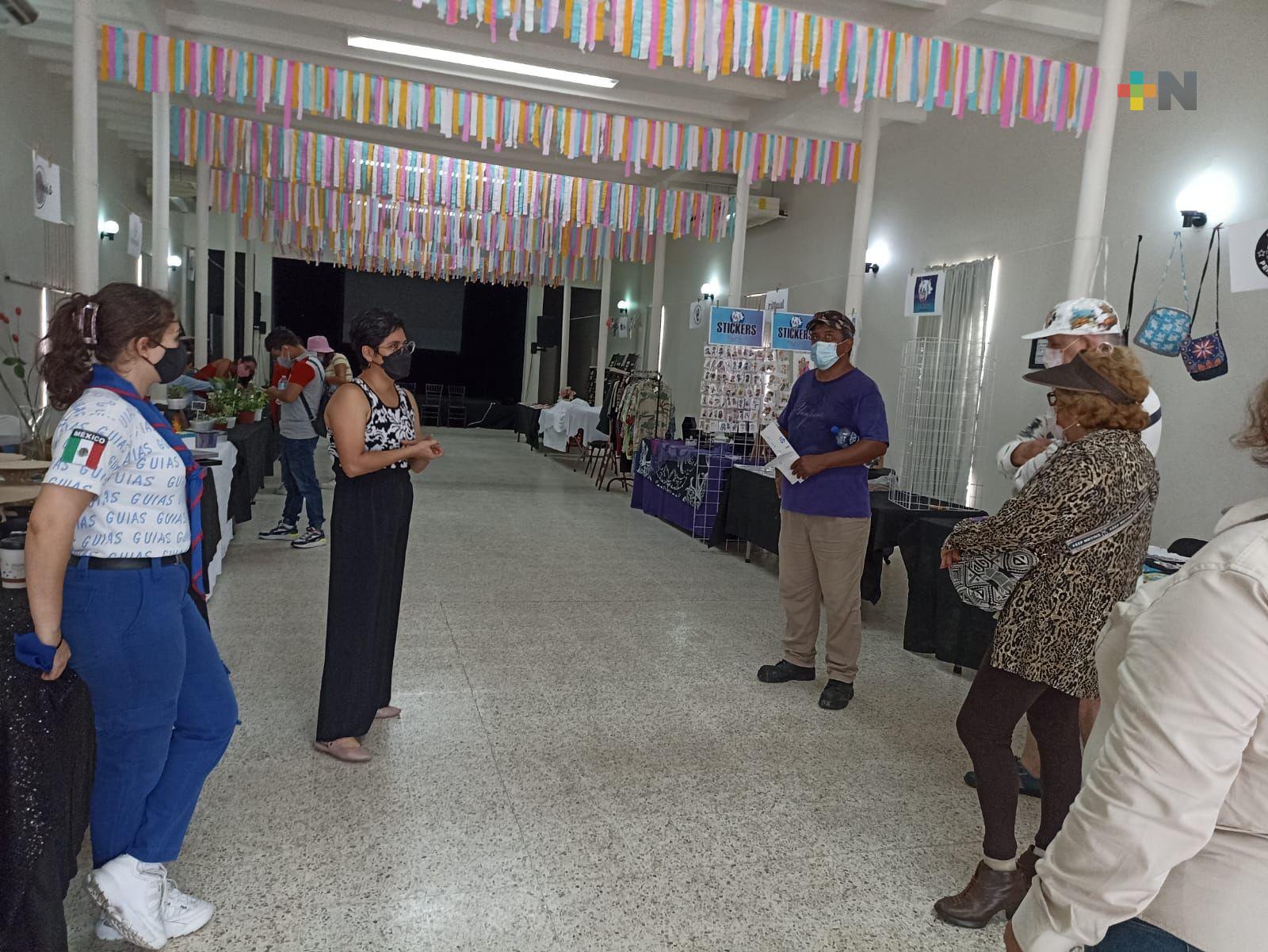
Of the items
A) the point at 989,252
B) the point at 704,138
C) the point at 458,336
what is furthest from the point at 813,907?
the point at 458,336

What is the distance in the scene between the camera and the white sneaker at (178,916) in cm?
203

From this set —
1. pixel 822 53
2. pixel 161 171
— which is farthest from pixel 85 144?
pixel 822 53

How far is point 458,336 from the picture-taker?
2159 centimetres

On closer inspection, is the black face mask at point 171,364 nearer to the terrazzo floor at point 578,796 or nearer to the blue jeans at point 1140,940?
the terrazzo floor at point 578,796

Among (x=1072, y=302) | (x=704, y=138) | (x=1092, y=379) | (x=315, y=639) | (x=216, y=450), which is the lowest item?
(x=315, y=639)

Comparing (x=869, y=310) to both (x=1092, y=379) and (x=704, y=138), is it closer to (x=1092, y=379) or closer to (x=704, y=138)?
(x=704, y=138)

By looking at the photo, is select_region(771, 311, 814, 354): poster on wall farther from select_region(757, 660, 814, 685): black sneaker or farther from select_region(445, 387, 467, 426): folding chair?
select_region(445, 387, 467, 426): folding chair

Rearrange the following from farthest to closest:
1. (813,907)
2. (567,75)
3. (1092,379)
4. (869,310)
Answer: (869,310)
(567,75)
(813,907)
(1092,379)

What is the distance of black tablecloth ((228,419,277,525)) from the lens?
5965mm

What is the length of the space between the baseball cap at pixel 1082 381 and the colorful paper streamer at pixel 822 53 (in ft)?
9.93

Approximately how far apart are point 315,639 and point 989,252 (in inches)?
261

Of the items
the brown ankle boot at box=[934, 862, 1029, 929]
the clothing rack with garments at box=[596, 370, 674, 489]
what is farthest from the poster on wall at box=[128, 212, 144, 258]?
the brown ankle boot at box=[934, 862, 1029, 929]

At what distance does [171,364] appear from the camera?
2012mm

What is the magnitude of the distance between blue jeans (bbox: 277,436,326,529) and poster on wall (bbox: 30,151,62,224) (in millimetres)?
2064
